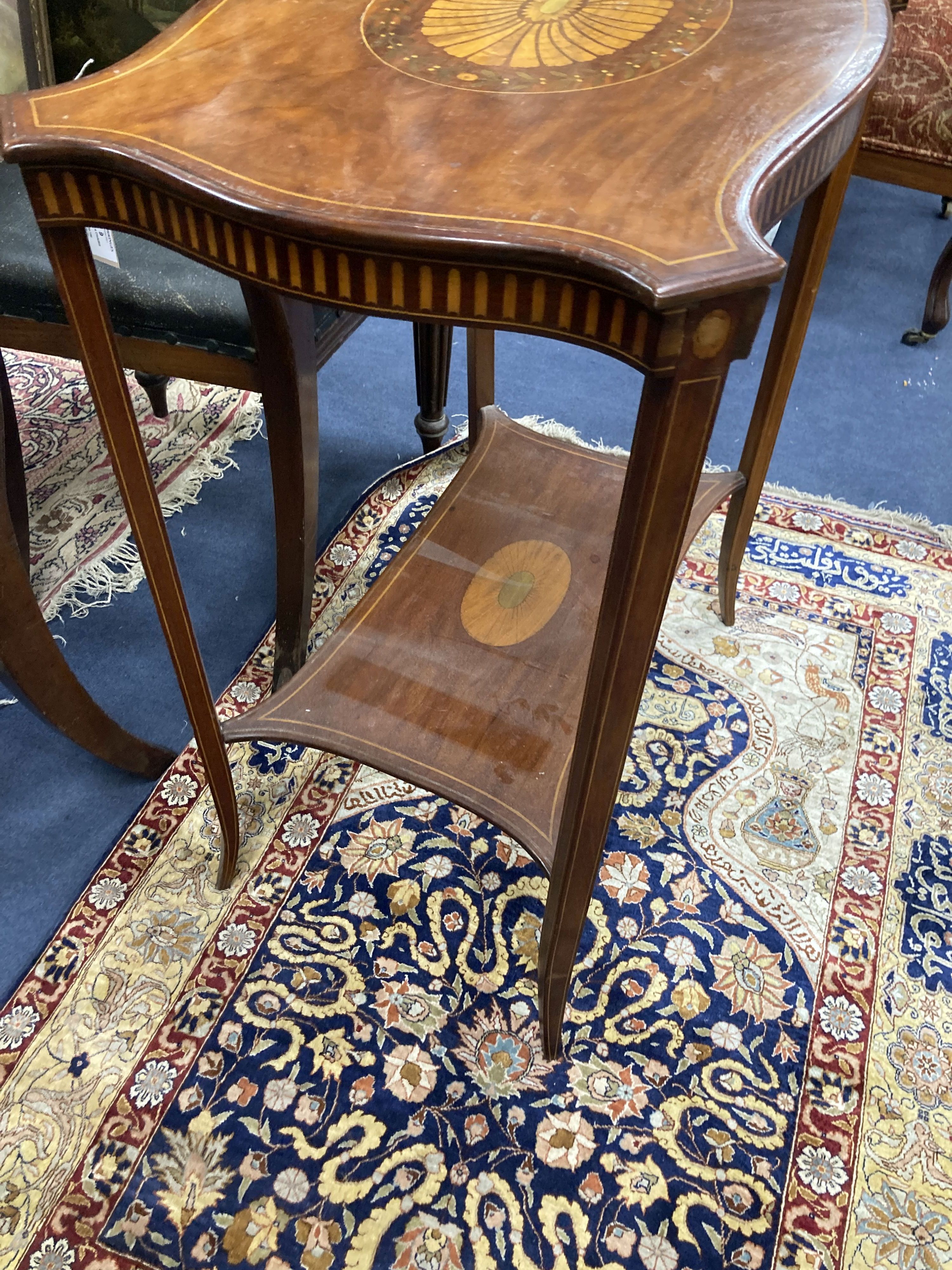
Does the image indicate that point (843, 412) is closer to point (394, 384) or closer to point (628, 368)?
point (628, 368)

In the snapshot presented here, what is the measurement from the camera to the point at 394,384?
1707 mm

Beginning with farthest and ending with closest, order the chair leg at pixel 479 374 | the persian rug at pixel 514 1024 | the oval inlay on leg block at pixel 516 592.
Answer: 1. the chair leg at pixel 479 374
2. the oval inlay on leg block at pixel 516 592
3. the persian rug at pixel 514 1024

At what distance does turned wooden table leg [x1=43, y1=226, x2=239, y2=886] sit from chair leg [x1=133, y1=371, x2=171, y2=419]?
76 centimetres

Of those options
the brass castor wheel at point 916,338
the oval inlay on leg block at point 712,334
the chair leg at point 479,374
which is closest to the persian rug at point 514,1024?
the chair leg at point 479,374

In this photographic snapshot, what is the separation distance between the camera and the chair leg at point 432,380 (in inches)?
54.4

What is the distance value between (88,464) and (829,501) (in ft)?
3.89

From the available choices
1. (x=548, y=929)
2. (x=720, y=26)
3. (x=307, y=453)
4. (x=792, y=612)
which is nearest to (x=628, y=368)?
(x=792, y=612)

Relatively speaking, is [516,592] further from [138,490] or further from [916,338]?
[916,338]

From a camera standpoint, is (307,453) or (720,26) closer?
(720,26)

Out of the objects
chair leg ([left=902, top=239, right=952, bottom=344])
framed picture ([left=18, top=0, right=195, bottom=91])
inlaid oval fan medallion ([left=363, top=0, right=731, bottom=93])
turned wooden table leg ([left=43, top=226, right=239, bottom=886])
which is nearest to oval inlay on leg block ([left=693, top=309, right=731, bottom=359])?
inlaid oval fan medallion ([left=363, top=0, right=731, bottom=93])

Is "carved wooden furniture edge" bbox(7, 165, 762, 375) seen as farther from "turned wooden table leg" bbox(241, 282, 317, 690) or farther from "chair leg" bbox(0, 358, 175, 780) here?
"chair leg" bbox(0, 358, 175, 780)

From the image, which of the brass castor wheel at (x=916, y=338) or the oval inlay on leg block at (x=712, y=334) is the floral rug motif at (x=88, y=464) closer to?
the oval inlay on leg block at (x=712, y=334)

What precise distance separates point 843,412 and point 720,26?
3.55ft

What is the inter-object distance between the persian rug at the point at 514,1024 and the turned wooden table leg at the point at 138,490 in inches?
5.3
